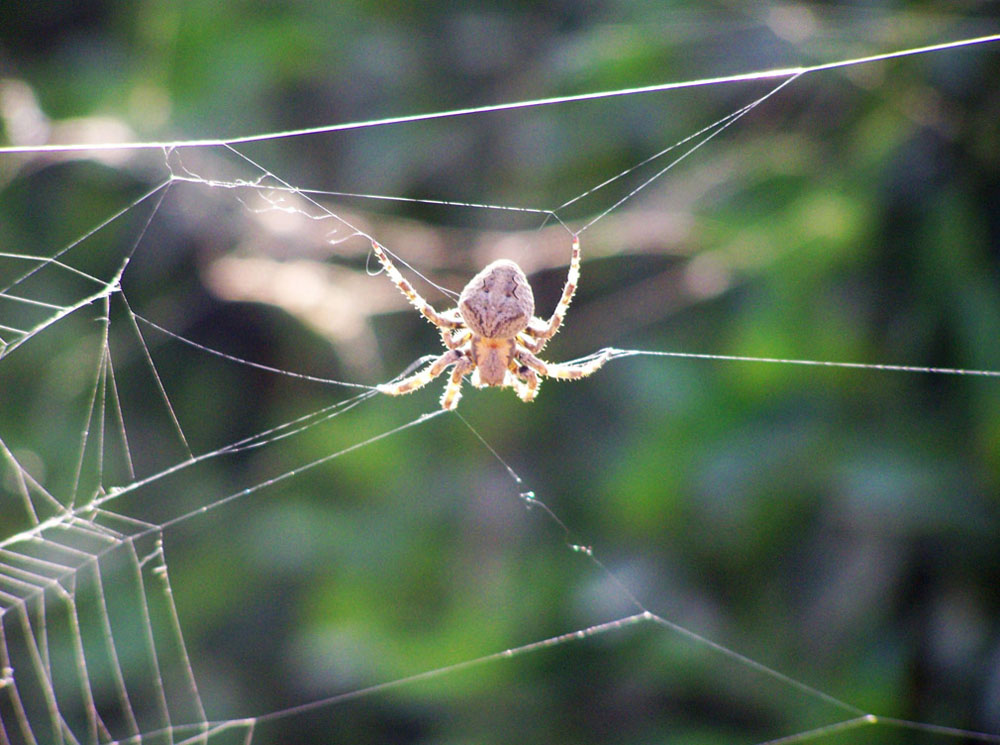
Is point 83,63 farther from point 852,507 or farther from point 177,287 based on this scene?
point 852,507

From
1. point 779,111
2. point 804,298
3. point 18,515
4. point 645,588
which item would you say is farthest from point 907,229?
point 18,515

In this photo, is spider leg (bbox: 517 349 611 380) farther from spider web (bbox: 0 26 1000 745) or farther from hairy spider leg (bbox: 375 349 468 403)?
spider web (bbox: 0 26 1000 745)

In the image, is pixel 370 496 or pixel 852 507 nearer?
pixel 852 507

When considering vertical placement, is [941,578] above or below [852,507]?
below

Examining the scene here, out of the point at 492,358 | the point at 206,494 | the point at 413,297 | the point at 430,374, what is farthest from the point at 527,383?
the point at 206,494

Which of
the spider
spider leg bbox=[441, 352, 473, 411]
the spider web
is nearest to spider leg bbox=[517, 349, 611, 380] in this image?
the spider

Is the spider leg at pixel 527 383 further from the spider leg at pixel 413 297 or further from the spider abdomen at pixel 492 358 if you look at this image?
the spider leg at pixel 413 297
